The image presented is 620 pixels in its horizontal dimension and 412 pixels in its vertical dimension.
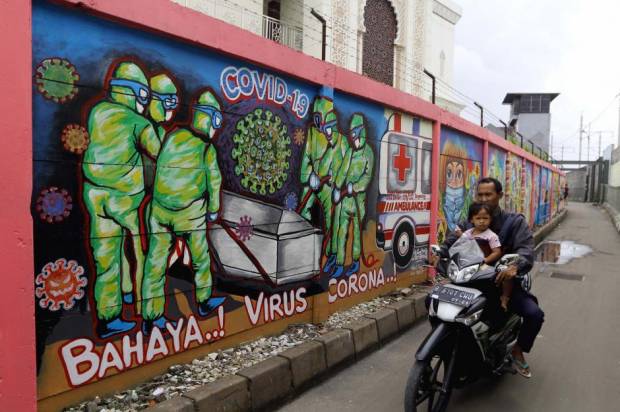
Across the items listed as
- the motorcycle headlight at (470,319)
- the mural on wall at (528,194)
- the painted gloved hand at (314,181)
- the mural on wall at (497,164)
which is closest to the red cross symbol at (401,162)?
the painted gloved hand at (314,181)

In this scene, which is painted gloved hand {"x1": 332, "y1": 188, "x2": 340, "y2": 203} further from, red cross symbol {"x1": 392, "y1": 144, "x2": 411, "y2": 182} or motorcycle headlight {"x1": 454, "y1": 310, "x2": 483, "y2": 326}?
motorcycle headlight {"x1": 454, "y1": 310, "x2": 483, "y2": 326}

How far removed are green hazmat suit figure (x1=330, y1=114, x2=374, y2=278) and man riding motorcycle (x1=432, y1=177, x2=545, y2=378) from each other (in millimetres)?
1465

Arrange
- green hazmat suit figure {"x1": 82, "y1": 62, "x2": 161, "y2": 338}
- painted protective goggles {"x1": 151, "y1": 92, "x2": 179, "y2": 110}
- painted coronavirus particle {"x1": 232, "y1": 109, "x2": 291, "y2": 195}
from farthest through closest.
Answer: painted coronavirus particle {"x1": 232, "y1": 109, "x2": 291, "y2": 195} → painted protective goggles {"x1": 151, "y1": 92, "x2": 179, "y2": 110} → green hazmat suit figure {"x1": 82, "y1": 62, "x2": 161, "y2": 338}

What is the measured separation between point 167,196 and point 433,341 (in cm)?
200

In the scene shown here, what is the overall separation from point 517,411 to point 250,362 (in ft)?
6.44

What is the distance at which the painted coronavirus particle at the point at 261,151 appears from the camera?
3.68 metres

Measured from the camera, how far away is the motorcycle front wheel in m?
2.82

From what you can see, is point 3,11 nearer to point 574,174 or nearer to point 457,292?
point 457,292

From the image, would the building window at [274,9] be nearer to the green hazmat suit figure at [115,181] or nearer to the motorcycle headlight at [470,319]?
the green hazmat suit figure at [115,181]

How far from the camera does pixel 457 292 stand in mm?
3055

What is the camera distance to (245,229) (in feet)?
12.3

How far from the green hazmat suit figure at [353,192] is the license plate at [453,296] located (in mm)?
1821

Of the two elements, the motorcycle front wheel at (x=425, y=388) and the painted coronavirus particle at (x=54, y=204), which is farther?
the motorcycle front wheel at (x=425, y=388)

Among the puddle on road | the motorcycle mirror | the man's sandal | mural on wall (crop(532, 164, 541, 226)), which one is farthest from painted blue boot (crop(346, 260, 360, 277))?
mural on wall (crop(532, 164, 541, 226))
